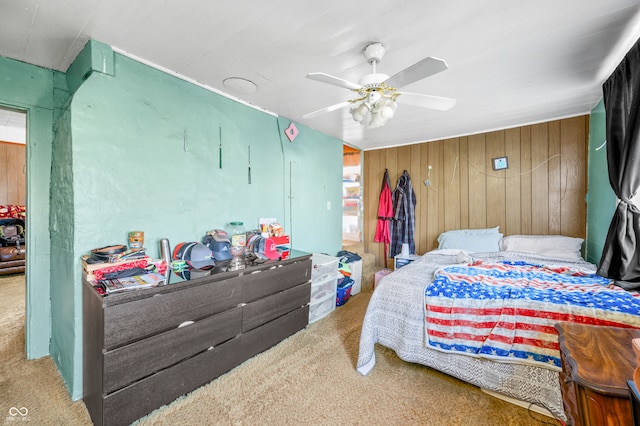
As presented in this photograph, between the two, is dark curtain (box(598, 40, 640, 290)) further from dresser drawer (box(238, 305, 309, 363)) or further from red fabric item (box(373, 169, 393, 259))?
red fabric item (box(373, 169, 393, 259))

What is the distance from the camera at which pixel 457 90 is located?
2.31 metres

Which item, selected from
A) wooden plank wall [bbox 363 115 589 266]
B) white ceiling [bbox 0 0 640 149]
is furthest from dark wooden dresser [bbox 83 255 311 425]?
wooden plank wall [bbox 363 115 589 266]

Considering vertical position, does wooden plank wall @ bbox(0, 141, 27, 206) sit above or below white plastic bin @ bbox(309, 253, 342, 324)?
above

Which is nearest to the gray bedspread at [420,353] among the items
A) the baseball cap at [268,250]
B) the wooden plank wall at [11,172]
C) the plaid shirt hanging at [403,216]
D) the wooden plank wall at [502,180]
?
the baseball cap at [268,250]

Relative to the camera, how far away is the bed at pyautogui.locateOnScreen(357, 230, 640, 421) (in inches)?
58.7

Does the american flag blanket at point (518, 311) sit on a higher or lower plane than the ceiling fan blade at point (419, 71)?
lower

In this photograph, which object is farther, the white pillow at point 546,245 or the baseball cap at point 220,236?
the white pillow at point 546,245

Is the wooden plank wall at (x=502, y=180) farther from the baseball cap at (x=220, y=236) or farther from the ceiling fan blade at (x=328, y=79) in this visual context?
the baseball cap at (x=220, y=236)

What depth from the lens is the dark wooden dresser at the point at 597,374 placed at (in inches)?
25.8

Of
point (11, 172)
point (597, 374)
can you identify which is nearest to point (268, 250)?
point (597, 374)

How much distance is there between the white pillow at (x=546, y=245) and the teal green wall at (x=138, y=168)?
9.66 ft

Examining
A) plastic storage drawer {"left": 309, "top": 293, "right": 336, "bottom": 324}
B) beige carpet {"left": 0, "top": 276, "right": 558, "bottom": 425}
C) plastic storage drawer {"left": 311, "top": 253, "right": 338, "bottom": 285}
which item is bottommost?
beige carpet {"left": 0, "top": 276, "right": 558, "bottom": 425}

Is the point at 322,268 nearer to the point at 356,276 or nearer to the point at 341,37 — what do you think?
→ the point at 356,276

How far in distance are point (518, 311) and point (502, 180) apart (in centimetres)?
245
